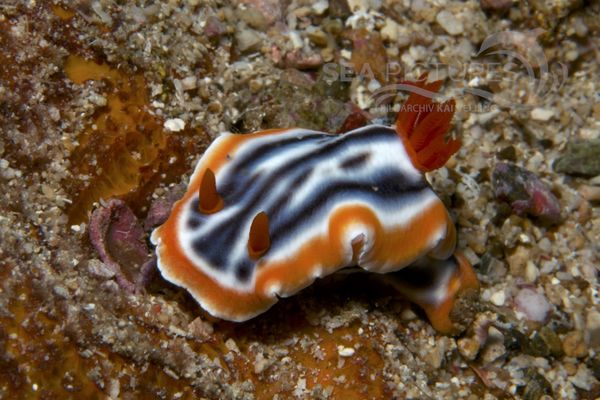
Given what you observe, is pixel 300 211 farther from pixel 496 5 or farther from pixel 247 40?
pixel 496 5

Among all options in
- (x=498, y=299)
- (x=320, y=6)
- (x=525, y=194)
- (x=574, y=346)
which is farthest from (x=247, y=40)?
(x=574, y=346)

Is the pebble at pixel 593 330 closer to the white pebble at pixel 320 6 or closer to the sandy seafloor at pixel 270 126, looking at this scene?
the sandy seafloor at pixel 270 126

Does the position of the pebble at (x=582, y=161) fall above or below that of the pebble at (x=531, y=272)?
above

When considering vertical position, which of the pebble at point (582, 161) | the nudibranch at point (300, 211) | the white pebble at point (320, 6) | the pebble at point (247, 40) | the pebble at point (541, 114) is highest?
the white pebble at point (320, 6)

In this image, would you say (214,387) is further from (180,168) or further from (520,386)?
(520,386)

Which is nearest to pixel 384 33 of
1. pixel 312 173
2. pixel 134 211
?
pixel 312 173

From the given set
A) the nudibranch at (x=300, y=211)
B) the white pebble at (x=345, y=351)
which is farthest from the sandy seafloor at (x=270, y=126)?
the nudibranch at (x=300, y=211)
